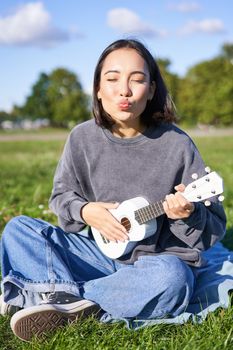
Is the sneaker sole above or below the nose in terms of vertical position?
below

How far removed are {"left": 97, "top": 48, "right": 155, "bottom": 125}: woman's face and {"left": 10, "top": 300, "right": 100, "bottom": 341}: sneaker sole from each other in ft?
3.78

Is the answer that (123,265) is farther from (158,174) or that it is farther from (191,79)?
(191,79)

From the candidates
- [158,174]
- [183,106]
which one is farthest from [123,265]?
[183,106]

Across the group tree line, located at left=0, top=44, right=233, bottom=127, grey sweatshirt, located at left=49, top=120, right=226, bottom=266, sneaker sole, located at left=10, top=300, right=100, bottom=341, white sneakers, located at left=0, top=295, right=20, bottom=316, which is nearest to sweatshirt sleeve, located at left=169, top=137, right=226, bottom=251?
grey sweatshirt, located at left=49, top=120, right=226, bottom=266

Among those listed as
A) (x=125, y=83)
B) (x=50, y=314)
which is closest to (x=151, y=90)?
(x=125, y=83)

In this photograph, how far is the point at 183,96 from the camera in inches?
2499

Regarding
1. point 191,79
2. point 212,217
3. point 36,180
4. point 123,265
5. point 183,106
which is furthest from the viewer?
point 191,79

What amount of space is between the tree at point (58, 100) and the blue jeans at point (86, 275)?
7045 centimetres

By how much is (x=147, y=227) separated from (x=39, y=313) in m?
0.78

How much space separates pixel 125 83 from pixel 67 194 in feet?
2.52

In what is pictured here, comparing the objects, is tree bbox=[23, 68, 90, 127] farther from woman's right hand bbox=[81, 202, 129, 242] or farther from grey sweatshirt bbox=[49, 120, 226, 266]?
woman's right hand bbox=[81, 202, 129, 242]

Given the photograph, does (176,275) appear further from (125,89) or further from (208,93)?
(208,93)

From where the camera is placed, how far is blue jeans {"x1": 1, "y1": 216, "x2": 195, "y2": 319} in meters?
3.15

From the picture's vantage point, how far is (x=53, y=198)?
3.65 m
